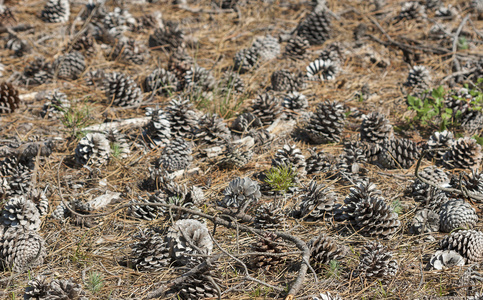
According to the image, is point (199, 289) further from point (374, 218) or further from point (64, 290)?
point (374, 218)

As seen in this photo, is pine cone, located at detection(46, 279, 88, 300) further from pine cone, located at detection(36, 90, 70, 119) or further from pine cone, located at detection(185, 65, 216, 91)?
pine cone, located at detection(185, 65, 216, 91)

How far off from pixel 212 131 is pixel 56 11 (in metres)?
3.13

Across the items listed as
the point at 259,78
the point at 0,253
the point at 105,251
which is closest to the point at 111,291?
the point at 105,251

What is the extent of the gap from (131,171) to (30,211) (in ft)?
2.46

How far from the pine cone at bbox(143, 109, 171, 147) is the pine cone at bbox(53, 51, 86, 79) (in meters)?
1.37

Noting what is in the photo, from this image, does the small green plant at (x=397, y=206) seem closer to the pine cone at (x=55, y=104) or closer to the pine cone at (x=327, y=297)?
the pine cone at (x=327, y=297)

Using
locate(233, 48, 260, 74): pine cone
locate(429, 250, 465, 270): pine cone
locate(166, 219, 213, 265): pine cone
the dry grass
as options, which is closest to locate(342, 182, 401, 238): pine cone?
the dry grass

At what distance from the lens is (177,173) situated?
3.03 meters

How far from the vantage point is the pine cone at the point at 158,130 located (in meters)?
3.33

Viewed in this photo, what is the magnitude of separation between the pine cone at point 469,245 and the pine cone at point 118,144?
228cm

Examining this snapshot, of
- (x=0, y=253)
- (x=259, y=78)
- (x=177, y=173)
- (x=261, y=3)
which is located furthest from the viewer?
(x=261, y=3)

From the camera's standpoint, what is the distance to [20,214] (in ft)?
8.29

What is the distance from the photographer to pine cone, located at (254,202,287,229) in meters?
2.41

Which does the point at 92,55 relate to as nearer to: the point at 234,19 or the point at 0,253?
the point at 234,19
